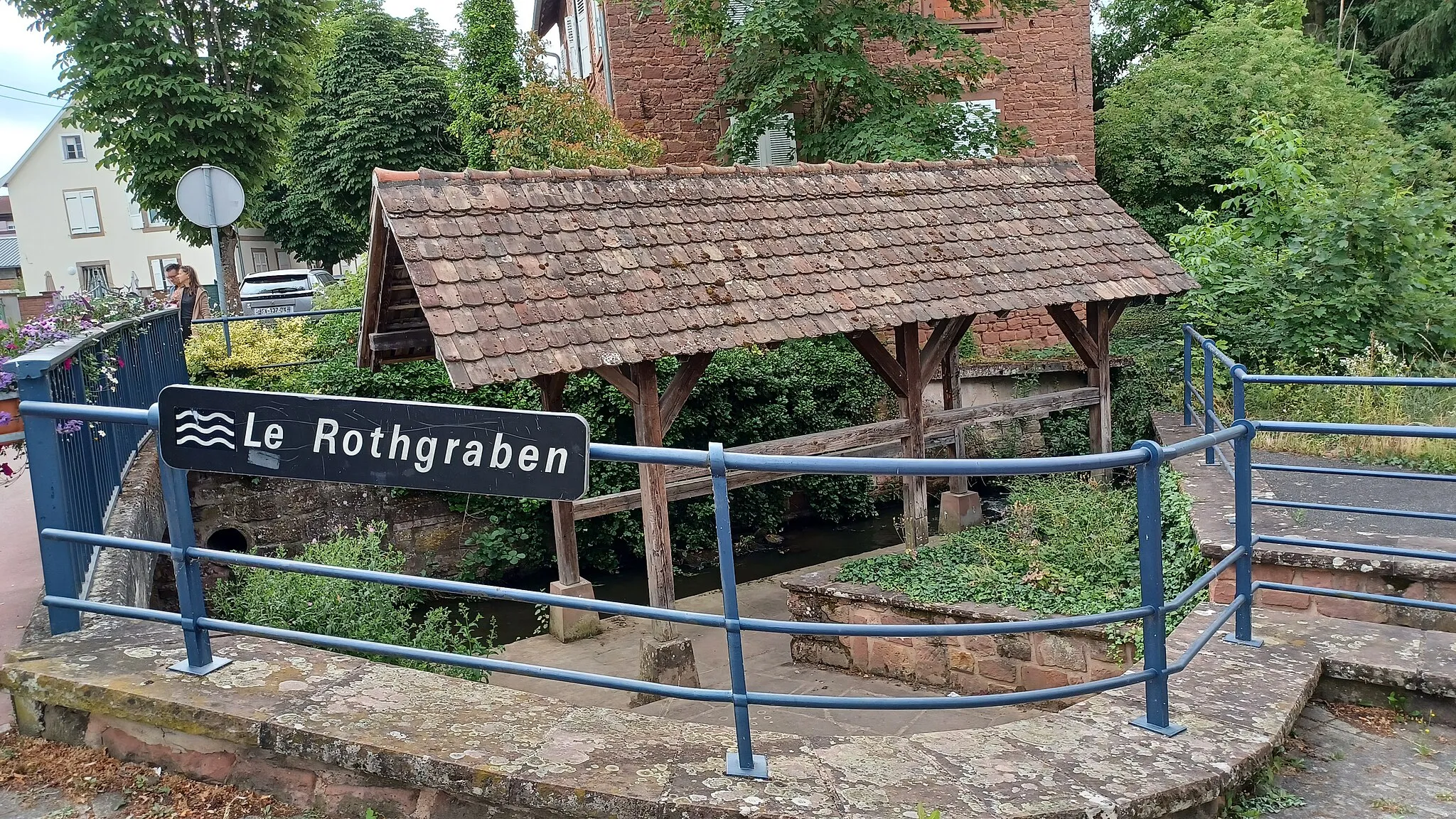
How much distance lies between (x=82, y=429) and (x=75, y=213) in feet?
148

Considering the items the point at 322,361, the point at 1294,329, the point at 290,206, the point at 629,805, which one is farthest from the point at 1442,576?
the point at 290,206

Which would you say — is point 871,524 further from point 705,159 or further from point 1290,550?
point 1290,550

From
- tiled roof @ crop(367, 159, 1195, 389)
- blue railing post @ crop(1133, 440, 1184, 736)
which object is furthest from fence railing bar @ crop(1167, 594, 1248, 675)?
tiled roof @ crop(367, 159, 1195, 389)

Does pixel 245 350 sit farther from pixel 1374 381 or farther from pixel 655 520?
pixel 1374 381

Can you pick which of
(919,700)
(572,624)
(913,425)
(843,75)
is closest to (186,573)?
(919,700)

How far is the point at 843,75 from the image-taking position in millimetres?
14195

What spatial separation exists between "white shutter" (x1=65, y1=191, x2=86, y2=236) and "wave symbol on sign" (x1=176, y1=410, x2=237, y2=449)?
46547 millimetres

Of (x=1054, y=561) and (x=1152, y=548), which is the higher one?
(x=1152, y=548)

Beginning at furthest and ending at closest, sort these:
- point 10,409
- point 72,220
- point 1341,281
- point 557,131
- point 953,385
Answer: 1. point 72,220
2. point 557,131
3. point 953,385
4. point 1341,281
5. point 10,409

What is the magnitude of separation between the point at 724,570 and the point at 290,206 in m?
32.5

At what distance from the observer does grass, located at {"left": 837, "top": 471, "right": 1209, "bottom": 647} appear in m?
6.97

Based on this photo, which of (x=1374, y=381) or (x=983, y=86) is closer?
(x=1374, y=381)

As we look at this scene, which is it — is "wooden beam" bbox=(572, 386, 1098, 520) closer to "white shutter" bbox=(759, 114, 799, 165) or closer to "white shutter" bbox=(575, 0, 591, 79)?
"white shutter" bbox=(759, 114, 799, 165)

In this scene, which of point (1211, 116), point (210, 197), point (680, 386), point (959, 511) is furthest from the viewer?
point (1211, 116)
